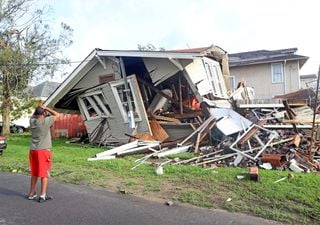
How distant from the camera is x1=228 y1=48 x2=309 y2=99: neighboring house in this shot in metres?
29.6

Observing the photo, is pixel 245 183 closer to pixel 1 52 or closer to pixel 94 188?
pixel 94 188

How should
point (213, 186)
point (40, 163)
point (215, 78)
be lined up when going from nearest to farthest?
point (40, 163), point (213, 186), point (215, 78)

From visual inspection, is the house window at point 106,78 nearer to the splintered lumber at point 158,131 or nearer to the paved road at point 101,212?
the splintered lumber at point 158,131

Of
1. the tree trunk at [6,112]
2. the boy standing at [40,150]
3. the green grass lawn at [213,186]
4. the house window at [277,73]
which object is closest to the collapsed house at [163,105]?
the green grass lawn at [213,186]

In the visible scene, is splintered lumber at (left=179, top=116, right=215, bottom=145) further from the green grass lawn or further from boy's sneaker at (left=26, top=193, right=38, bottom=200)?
boy's sneaker at (left=26, top=193, right=38, bottom=200)

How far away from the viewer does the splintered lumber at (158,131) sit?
16219 mm

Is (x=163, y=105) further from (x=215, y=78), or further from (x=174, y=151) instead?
(x=174, y=151)

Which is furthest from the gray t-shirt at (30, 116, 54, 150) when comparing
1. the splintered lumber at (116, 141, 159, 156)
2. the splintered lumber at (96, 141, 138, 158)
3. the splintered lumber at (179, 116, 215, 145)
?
the splintered lumber at (179, 116, 215, 145)

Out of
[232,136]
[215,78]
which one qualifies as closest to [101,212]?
[232,136]

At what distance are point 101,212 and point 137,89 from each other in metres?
10.4

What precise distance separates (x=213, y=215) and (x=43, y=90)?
2063 inches

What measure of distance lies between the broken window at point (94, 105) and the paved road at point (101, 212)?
9965 millimetres

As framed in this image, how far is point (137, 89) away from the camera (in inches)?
648

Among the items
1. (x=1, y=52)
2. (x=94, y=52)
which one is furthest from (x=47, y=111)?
(x=1, y=52)
